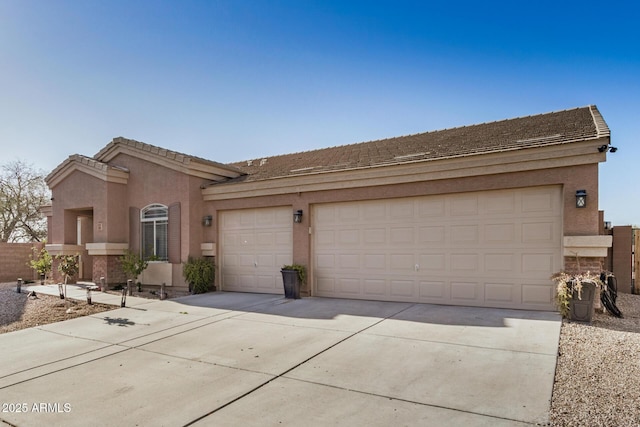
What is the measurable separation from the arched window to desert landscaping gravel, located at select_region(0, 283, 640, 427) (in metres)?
4.02

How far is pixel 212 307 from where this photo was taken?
31.0ft

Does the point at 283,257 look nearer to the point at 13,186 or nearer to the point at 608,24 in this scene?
the point at 608,24

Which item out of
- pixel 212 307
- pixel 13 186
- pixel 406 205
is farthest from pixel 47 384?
pixel 13 186

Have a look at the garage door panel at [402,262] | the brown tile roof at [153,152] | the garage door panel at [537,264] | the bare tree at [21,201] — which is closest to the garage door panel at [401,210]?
the garage door panel at [402,262]

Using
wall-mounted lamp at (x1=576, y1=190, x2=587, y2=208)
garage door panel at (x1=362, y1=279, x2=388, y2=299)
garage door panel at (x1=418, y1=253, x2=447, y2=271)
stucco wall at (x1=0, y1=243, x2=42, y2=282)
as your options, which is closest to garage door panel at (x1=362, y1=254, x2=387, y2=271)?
garage door panel at (x1=362, y1=279, x2=388, y2=299)

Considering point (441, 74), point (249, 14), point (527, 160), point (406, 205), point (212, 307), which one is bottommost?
point (212, 307)

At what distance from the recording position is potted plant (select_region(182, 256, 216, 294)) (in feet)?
38.3

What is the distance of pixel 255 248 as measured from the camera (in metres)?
11.8

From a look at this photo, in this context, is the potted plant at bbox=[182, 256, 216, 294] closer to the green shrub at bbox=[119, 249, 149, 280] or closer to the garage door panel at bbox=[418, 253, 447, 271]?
the green shrub at bbox=[119, 249, 149, 280]

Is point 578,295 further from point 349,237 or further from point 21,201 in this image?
point 21,201

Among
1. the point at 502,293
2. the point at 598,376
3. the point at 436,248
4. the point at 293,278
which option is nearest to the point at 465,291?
the point at 502,293

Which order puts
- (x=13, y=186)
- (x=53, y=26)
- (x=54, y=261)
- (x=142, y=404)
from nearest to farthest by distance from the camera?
(x=142, y=404) → (x=53, y=26) → (x=54, y=261) → (x=13, y=186)

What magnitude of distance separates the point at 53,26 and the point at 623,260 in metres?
16.7

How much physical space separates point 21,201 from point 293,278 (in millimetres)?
22668
